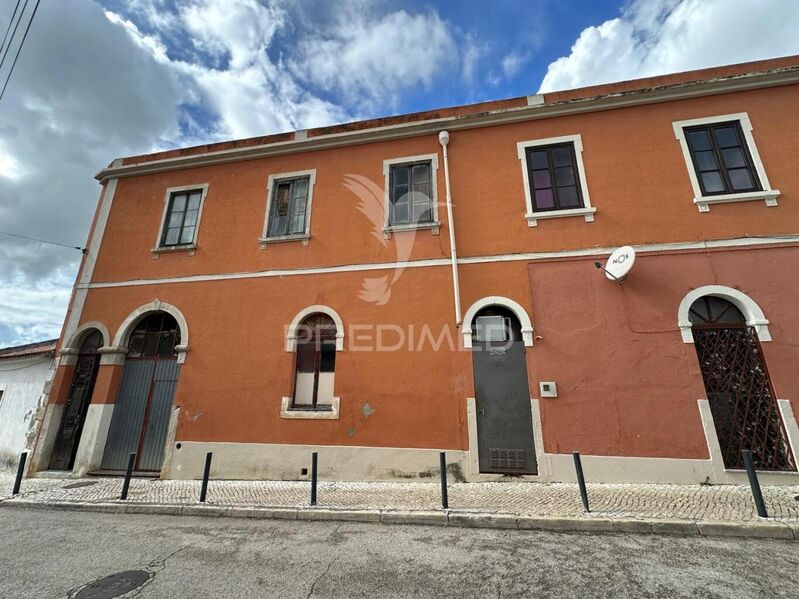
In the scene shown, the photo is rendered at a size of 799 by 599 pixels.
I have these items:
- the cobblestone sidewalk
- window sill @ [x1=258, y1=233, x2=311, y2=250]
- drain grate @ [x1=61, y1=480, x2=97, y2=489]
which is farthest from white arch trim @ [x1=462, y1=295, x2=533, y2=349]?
drain grate @ [x1=61, y1=480, x2=97, y2=489]

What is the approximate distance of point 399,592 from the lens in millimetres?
3375

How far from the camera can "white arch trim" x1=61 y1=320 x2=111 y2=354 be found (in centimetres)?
945

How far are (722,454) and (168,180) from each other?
15.0m

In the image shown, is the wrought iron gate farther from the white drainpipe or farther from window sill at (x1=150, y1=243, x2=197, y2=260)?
window sill at (x1=150, y1=243, x2=197, y2=260)

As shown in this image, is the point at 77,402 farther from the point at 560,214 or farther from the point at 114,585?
the point at 560,214

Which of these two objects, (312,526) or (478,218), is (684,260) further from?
(312,526)

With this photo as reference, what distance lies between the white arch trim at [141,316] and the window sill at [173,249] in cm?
143

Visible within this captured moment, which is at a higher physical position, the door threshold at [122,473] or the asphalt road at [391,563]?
the door threshold at [122,473]

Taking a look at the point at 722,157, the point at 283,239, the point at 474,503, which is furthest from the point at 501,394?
the point at 722,157

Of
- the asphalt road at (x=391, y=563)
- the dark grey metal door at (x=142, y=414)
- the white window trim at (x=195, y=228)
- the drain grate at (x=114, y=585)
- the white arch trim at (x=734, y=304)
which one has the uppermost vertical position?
the white window trim at (x=195, y=228)

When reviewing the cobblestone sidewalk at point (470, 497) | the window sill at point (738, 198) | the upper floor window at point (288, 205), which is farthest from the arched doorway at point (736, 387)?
the upper floor window at point (288, 205)

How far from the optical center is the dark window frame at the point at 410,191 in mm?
8641

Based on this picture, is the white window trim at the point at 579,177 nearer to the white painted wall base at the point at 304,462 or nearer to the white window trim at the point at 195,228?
the white painted wall base at the point at 304,462

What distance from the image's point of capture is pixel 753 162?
7.48 meters
